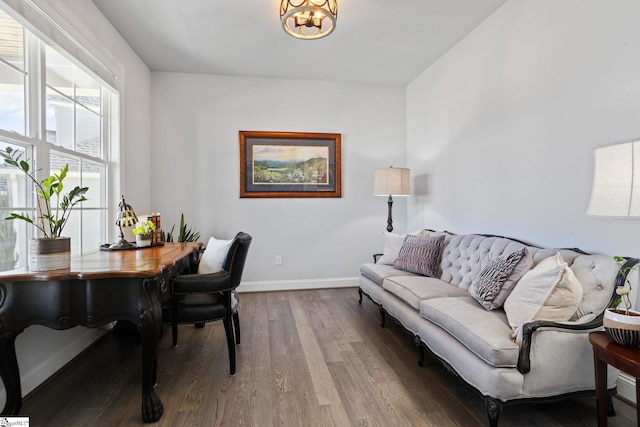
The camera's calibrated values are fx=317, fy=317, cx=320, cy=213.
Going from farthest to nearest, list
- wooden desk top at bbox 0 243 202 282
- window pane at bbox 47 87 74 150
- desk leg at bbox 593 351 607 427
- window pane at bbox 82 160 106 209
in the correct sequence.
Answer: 1. window pane at bbox 82 160 106 209
2. window pane at bbox 47 87 74 150
3. wooden desk top at bbox 0 243 202 282
4. desk leg at bbox 593 351 607 427

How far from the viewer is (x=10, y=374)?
1.61 meters

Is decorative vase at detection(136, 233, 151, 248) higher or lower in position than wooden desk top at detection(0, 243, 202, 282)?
higher

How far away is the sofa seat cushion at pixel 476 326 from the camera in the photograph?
1.54 m

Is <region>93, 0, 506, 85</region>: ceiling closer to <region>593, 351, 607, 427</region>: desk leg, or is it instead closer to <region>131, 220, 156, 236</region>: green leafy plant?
<region>131, 220, 156, 236</region>: green leafy plant

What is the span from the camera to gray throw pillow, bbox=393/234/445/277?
2971 millimetres

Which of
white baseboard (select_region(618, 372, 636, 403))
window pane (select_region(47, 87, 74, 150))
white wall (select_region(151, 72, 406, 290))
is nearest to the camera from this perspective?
white baseboard (select_region(618, 372, 636, 403))

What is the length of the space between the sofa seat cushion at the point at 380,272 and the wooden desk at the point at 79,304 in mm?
1968

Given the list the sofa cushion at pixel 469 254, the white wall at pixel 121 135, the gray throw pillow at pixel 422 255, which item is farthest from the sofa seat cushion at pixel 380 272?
the white wall at pixel 121 135

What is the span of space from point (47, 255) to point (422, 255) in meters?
2.75

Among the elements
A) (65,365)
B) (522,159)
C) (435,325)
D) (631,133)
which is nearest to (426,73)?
(522,159)

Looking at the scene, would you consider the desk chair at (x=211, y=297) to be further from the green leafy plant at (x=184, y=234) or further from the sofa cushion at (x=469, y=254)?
the sofa cushion at (x=469, y=254)

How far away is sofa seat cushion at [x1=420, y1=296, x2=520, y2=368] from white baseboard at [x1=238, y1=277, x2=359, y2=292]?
2154mm

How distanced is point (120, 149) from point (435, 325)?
3164 mm

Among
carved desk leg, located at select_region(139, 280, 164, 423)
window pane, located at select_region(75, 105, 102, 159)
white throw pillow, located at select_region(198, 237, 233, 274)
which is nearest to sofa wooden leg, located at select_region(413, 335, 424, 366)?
white throw pillow, located at select_region(198, 237, 233, 274)
